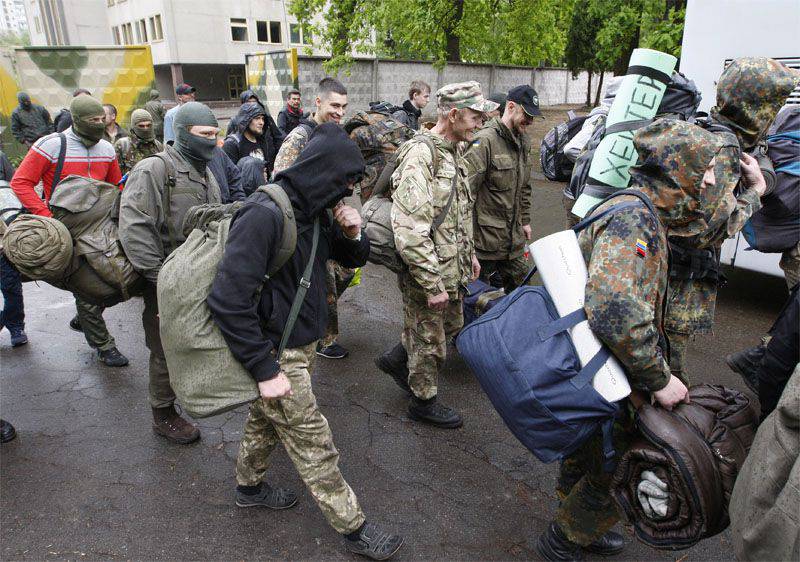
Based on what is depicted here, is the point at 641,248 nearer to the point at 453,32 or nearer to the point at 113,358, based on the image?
the point at 113,358

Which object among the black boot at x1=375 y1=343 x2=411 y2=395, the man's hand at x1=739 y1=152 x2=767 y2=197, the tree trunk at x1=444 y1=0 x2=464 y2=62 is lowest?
the black boot at x1=375 y1=343 x2=411 y2=395

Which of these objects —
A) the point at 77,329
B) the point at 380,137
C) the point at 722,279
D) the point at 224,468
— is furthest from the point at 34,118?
the point at 722,279

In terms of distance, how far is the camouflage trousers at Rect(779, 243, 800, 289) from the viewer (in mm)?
3801

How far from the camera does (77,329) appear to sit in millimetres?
5336

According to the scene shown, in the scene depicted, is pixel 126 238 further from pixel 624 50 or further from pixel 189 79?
pixel 189 79

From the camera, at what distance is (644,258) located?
6.34 ft

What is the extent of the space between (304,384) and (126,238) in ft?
4.94

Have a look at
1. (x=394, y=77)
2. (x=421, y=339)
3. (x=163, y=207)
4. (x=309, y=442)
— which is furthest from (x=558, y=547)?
(x=394, y=77)

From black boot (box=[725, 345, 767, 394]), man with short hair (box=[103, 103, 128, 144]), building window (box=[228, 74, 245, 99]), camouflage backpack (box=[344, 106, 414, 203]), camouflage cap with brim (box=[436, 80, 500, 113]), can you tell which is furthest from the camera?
building window (box=[228, 74, 245, 99])

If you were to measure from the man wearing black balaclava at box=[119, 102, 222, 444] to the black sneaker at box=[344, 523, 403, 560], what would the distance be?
1.52 metres

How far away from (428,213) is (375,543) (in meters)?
1.79

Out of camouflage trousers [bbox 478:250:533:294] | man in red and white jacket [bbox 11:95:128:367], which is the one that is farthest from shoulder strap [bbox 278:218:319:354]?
man in red and white jacket [bbox 11:95:128:367]

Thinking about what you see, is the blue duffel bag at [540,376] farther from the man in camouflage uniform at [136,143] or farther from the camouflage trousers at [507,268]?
the man in camouflage uniform at [136,143]

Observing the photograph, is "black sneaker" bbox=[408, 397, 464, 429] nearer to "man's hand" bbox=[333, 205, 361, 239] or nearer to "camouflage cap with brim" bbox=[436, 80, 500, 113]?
"man's hand" bbox=[333, 205, 361, 239]
